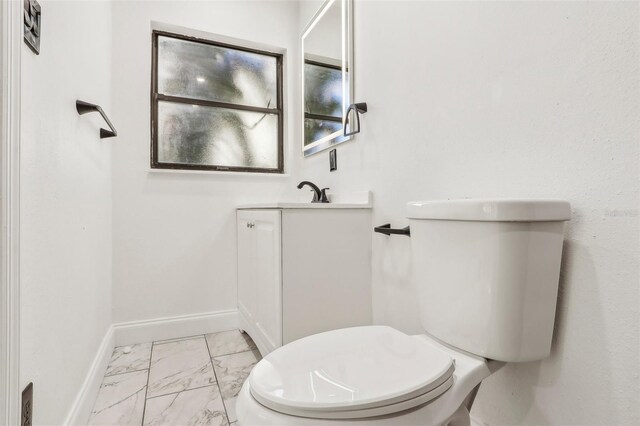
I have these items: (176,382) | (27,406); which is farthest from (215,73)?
(27,406)

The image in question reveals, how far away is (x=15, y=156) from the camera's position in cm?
65

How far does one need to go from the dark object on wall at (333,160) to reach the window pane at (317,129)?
12cm

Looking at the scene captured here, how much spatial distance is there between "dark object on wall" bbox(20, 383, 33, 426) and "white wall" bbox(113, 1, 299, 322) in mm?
1192

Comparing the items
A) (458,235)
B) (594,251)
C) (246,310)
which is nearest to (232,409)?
(246,310)

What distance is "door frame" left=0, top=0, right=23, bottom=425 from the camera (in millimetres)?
618

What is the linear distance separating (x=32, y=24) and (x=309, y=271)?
112 cm

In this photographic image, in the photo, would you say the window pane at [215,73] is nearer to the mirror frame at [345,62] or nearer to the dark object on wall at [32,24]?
the mirror frame at [345,62]

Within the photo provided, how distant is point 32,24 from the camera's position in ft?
2.41

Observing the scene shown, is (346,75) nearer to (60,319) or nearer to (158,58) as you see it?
(158,58)

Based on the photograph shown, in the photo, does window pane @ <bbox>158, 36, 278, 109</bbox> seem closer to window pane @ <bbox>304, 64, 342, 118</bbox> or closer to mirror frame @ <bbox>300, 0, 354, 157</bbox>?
window pane @ <bbox>304, 64, 342, 118</bbox>

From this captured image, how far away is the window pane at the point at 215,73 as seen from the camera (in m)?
2.00

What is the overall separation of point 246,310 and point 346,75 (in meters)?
1.43

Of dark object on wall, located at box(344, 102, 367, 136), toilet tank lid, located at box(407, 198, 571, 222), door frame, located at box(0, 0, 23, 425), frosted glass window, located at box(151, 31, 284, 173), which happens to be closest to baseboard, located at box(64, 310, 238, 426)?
door frame, located at box(0, 0, 23, 425)

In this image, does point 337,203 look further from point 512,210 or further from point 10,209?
point 10,209
